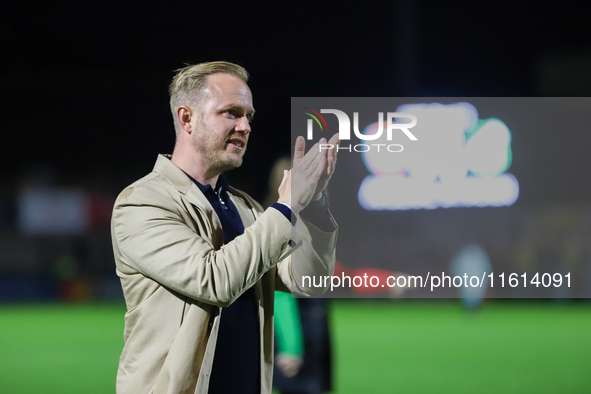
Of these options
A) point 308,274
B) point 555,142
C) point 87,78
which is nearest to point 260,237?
point 308,274

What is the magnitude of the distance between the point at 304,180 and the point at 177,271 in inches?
16.9

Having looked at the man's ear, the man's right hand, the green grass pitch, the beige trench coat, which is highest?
the man's ear

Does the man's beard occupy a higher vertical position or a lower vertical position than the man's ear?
lower

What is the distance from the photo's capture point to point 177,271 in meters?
1.55

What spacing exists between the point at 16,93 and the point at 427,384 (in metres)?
16.0

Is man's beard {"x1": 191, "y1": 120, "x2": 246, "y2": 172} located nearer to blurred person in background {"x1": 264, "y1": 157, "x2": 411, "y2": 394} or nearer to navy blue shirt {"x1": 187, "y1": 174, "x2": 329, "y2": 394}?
navy blue shirt {"x1": 187, "y1": 174, "x2": 329, "y2": 394}

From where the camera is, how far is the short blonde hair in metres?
1.83

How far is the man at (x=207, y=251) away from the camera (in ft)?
5.09

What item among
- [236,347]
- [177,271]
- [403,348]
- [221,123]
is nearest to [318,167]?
[221,123]

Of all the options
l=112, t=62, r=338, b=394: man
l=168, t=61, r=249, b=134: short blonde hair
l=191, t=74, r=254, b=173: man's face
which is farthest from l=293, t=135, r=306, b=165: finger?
l=168, t=61, r=249, b=134: short blonde hair

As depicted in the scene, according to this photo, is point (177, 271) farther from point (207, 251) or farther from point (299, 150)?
point (299, 150)

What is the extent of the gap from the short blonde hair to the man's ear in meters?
0.02

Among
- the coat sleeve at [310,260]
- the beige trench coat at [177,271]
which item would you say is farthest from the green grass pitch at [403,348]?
the beige trench coat at [177,271]

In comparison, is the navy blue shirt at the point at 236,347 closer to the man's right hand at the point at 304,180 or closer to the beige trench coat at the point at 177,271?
the beige trench coat at the point at 177,271
